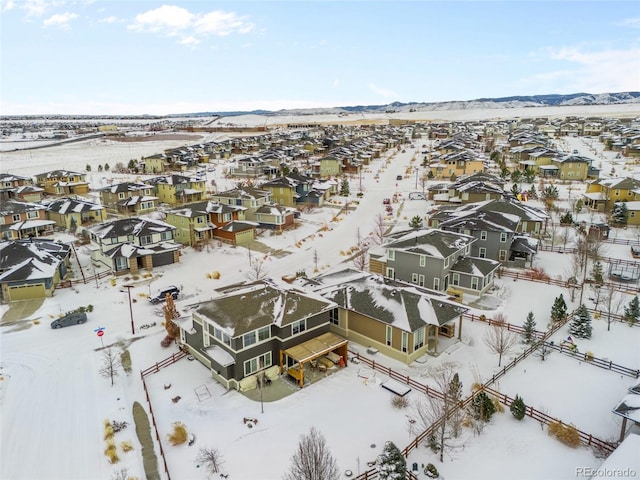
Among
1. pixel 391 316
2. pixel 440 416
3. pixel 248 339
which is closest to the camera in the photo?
pixel 440 416

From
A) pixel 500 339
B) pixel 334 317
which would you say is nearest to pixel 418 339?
pixel 500 339

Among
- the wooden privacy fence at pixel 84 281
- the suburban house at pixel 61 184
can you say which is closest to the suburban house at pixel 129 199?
the suburban house at pixel 61 184

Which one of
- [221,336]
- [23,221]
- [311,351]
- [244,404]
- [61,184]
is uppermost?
[61,184]

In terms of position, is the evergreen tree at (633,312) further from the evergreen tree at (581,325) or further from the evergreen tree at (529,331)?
the evergreen tree at (529,331)

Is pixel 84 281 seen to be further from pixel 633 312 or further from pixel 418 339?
pixel 633 312

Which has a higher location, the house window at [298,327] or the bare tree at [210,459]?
the house window at [298,327]

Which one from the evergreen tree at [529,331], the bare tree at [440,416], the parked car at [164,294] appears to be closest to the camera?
the bare tree at [440,416]
